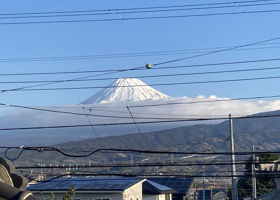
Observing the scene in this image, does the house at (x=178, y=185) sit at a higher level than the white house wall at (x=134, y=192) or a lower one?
higher

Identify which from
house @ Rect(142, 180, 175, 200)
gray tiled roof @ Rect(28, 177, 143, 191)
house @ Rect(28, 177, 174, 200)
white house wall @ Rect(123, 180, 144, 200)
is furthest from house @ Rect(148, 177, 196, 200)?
gray tiled roof @ Rect(28, 177, 143, 191)

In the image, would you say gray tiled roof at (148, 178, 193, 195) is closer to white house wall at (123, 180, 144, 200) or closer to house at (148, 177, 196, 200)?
house at (148, 177, 196, 200)

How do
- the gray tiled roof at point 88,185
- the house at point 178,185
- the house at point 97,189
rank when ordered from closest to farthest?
the house at point 97,189, the gray tiled roof at point 88,185, the house at point 178,185

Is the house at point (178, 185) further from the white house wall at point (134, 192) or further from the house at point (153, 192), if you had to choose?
the white house wall at point (134, 192)

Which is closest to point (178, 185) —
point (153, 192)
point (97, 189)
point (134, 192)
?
point (153, 192)

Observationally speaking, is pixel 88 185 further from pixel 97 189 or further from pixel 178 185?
pixel 178 185

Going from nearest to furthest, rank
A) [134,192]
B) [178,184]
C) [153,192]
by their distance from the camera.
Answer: [134,192], [153,192], [178,184]

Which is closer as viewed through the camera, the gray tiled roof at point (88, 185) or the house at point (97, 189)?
the house at point (97, 189)

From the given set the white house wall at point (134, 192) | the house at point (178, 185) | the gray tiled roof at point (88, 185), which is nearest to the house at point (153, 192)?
the white house wall at point (134, 192)

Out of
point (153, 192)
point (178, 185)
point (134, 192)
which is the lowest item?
point (134, 192)

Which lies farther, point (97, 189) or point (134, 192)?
point (134, 192)

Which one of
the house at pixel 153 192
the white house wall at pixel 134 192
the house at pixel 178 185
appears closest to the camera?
the white house wall at pixel 134 192

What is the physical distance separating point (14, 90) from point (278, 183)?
25.7m

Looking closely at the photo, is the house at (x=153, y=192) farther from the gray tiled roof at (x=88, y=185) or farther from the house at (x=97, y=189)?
the gray tiled roof at (x=88, y=185)
